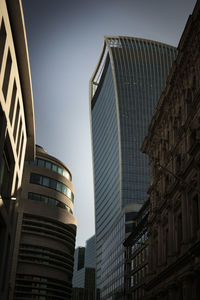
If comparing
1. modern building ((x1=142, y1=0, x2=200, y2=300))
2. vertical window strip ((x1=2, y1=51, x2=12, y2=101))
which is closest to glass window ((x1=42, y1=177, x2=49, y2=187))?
modern building ((x1=142, y1=0, x2=200, y2=300))

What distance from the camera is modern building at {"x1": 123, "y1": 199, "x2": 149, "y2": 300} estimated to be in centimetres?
8625

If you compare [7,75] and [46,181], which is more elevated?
[46,181]

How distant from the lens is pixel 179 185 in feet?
136

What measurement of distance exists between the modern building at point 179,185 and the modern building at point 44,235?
37.5 meters

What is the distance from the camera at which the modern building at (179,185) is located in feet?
120

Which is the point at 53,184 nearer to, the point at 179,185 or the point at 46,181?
the point at 46,181

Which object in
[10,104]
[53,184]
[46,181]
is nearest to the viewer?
[10,104]

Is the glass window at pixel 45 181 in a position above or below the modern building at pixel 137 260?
above

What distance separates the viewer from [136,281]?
307ft

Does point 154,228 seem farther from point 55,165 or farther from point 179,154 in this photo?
point 55,165

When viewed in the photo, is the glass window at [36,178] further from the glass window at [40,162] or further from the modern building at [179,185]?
the modern building at [179,185]

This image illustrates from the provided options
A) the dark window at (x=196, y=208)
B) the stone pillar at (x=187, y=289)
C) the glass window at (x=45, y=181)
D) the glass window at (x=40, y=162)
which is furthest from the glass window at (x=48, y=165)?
the stone pillar at (x=187, y=289)

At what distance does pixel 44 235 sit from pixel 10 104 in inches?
2066

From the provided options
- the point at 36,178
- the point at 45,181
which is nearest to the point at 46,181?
the point at 45,181
